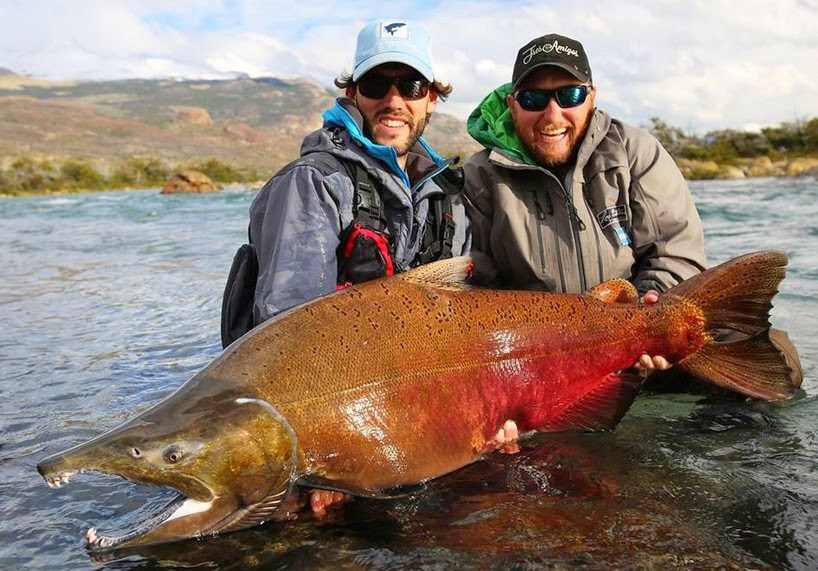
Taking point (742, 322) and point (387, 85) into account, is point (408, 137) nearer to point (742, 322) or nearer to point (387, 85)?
point (387, 85)

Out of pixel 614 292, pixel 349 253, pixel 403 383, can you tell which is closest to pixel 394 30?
pixel 349 253

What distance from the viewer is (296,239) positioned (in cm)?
414

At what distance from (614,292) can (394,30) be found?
219cm

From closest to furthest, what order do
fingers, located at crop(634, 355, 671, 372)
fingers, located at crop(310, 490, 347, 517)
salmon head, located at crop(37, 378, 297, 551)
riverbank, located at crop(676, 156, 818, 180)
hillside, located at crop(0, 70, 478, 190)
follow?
salmon head, located at crop(37, 378, 297, 551)
fingers, located at crop(310, 490, 347, 517)
fingers, located at crop(634, 355, 671, 372)
riverbank, located at crop(676, 156, 818, 180)
hillside, located at crop(0, 70, 478, 190)

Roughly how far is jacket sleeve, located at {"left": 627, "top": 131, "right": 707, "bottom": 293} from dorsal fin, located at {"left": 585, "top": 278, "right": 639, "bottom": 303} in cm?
83

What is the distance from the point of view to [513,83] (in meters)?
5.29

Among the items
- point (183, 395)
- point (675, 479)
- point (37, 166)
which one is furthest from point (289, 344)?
point (37, 166)

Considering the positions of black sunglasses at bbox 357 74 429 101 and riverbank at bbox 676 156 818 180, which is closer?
black sunglasses at bbox 357 74 429 101

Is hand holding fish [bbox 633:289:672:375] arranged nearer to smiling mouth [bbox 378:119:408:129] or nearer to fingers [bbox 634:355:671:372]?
fingers [bbox 634:355:671:372]

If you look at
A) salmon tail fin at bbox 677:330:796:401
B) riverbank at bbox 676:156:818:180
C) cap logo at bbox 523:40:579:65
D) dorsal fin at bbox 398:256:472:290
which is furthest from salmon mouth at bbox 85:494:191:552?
riverbank at bbox 676:156:818:180

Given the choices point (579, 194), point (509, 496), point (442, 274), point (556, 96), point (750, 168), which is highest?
point (556, 96)

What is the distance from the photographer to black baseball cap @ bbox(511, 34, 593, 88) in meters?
5.02

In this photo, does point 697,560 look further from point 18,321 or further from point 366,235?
point 18,321

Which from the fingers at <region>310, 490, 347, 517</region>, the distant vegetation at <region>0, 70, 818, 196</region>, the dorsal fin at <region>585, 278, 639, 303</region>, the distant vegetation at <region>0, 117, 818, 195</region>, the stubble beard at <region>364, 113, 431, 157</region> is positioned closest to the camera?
the fingers at <region>310, 490, 347, 517</region>
